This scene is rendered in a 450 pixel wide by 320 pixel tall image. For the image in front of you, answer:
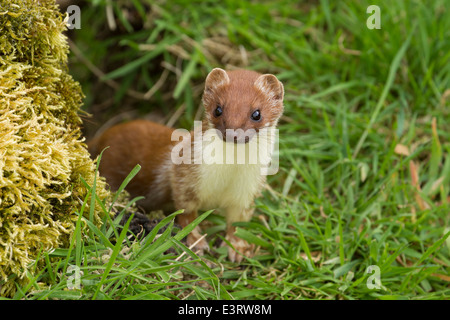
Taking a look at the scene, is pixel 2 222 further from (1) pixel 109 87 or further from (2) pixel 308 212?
(1) pixel 109 87

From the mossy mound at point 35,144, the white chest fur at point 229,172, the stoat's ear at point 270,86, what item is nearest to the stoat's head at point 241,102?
the stoat's ear at point 270,86

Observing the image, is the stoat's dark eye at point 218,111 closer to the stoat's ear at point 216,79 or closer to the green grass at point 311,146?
the stoat's ear at point 216,79

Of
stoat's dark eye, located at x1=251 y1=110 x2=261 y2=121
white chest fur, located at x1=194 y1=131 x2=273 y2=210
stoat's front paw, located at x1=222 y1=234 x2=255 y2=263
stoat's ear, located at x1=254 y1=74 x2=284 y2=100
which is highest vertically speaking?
stoat's ear, located at x1=254 y1=74 x2=284 y2=100

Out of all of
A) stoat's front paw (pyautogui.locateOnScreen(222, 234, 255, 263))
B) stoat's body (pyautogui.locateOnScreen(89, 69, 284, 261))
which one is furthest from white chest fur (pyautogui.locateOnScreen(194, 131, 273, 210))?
stoat's front paw (pyautogui.locateOnScreen(222, 234, 255, 263))

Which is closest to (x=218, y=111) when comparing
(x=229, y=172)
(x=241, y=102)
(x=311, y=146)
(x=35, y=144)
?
(x=241, y=102)

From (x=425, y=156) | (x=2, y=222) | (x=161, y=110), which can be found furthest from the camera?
(x=161, y=110)

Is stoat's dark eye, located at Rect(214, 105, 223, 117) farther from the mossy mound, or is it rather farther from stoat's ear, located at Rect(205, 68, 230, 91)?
the mossy mound

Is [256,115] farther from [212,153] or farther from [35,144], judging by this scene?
[35,144]
